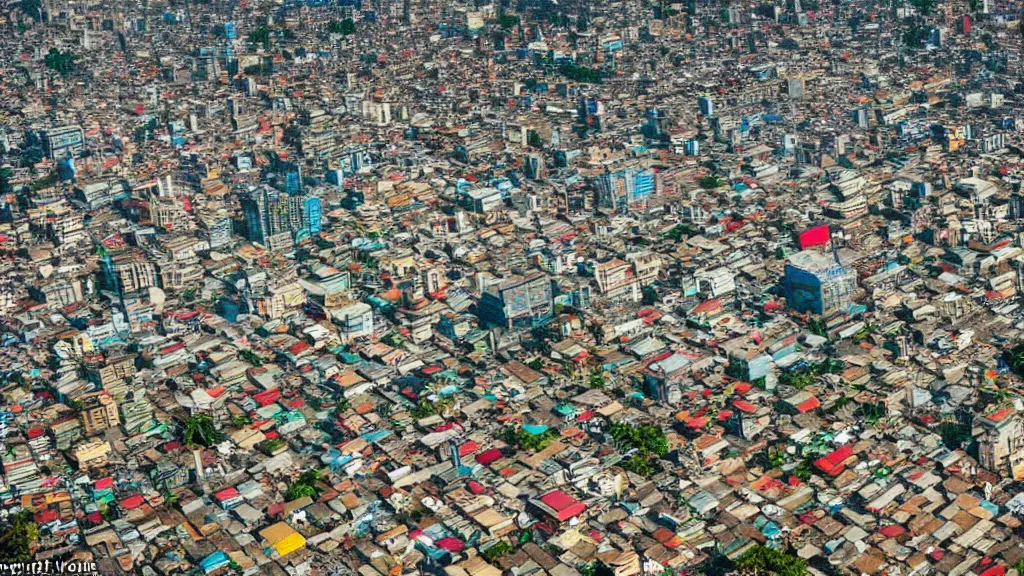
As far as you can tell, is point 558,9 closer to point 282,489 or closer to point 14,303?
point 14,303

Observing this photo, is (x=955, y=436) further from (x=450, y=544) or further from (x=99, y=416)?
(x=99, y=416)

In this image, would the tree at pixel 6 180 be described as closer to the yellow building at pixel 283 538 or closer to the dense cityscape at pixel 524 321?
the dense cityscape at pixel 524 321

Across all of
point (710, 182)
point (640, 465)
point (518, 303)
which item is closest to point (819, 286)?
point (518, 303)

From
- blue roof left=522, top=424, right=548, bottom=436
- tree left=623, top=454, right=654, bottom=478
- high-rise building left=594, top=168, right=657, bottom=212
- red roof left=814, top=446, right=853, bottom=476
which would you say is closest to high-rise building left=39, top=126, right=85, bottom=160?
high-rise building left=594, top=168, right=657, bottom=212

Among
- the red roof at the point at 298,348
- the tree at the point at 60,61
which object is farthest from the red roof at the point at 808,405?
the tree at the point at 60,61

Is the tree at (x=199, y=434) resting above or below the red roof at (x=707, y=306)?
Result: above

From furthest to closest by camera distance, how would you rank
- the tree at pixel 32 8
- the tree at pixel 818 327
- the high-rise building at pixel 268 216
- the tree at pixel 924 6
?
the tree at pixel 32 8, the tree at pixel 924 6, the high-rise building at pixel 268 216, the tree at pixel 818 327

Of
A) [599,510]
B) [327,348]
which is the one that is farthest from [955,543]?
[327,348]
